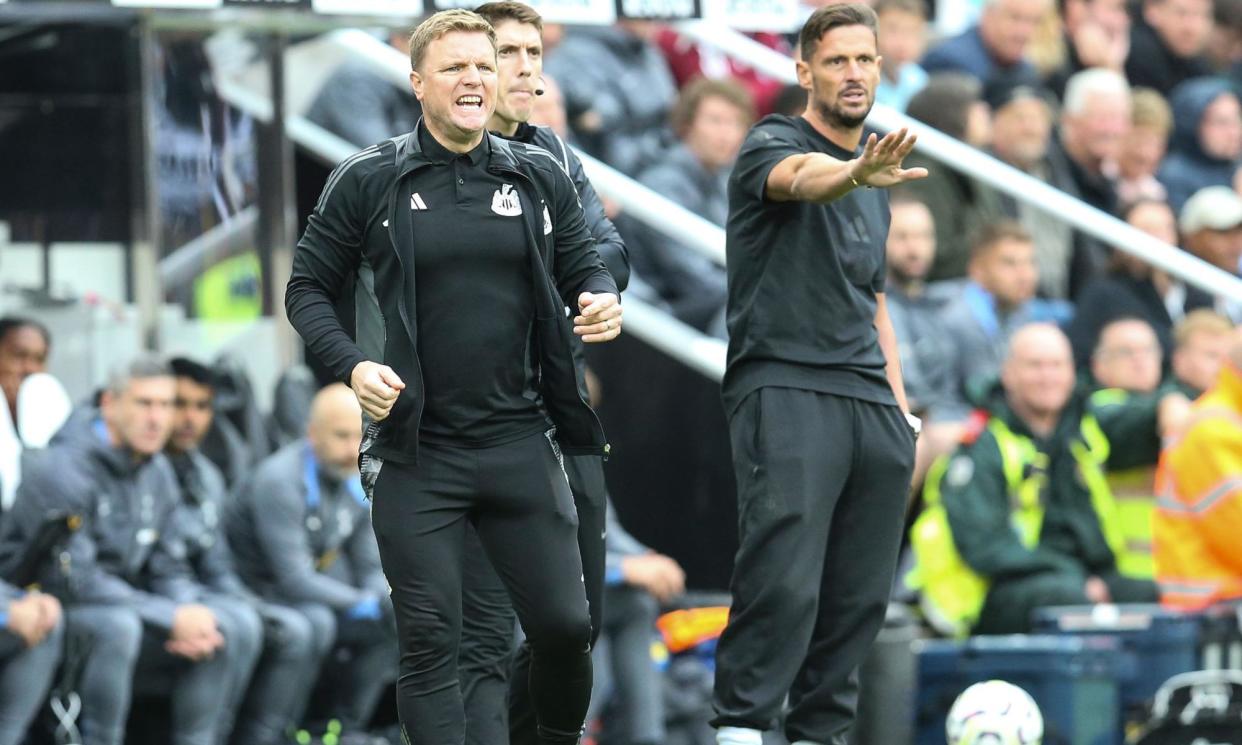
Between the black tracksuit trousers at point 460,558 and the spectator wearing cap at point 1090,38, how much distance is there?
8826mm

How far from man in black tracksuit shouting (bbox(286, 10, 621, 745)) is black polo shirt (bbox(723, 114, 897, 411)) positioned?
31.4 inches

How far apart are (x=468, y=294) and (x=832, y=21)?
1.48m

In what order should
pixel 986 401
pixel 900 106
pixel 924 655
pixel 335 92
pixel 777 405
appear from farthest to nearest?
pixel 900 106, pixel 335 92, pixel 986 401, pixel 924 655, pixel 777 405

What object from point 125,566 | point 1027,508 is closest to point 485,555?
point 125,566

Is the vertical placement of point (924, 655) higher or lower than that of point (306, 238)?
lower

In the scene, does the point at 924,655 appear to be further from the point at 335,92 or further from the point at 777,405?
the point at 335,92

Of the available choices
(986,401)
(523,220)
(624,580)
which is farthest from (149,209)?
(523,220)

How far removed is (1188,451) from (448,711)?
4.46 meters

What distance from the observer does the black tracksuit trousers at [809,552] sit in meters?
6.96

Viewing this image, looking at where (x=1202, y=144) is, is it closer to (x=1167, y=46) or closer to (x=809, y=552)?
(x=1167, y=46)

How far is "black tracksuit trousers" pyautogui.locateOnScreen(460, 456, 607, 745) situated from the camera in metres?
6.74

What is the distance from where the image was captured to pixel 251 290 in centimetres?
1055

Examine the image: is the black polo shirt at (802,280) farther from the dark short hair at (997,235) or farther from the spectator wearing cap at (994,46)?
the spectator wearing cap at (994,46)

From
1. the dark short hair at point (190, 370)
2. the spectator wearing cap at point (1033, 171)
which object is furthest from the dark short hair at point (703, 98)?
the dark short hair at point (190, 370)
